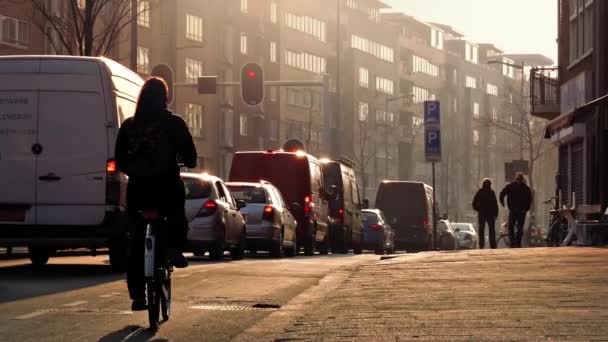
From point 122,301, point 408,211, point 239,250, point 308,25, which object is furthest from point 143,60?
point 122,301

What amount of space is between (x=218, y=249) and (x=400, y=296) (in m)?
11.6

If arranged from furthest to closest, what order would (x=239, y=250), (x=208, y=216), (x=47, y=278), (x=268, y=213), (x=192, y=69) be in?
(x=192, y=69), (x=268, y=213), (x=239, y=250), (x=208, y=216), (x=47, y=278)

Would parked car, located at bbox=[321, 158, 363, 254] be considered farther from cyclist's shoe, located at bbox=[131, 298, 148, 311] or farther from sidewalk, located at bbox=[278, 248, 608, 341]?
cyclist's shoe, located at bbox=[131, 298, 148, 311]

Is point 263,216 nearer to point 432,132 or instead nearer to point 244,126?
point 432,132

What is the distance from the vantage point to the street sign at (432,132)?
3441cm

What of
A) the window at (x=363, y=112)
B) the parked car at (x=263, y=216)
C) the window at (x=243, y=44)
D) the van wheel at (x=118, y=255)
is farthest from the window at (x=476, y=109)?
the van wheel at (x=118, y=255)

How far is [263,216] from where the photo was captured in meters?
29.3

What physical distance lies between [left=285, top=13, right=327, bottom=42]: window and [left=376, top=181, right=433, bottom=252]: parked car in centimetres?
6060

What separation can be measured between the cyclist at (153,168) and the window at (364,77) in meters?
114

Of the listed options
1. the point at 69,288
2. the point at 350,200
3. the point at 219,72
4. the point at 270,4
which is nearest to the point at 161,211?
the point at 69,288

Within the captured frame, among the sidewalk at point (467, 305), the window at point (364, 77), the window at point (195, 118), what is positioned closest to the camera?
the sidewalk at point (467, 305)

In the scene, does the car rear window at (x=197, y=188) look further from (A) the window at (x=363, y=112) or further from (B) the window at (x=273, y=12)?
(A) the window at (x=363, y=112)

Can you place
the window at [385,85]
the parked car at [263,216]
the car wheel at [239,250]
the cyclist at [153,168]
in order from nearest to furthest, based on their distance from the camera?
the cyclist at [153,168]
the car wheel at [239,250]
the parked car at [263,216]
the window at [385,85]

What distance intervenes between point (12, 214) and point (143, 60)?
62303 millimetres
